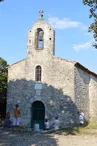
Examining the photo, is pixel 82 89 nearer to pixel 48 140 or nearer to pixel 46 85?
pixel 46 85

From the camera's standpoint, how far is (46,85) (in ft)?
75.1

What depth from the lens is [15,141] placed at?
15766 millimetres

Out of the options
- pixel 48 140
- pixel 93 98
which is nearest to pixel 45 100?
pixel 93 98

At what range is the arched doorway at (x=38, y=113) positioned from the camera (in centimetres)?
2264

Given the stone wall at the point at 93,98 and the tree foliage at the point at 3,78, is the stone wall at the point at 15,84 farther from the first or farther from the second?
the stone wall at the point at 93,98

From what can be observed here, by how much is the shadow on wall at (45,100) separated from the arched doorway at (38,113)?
0.34m

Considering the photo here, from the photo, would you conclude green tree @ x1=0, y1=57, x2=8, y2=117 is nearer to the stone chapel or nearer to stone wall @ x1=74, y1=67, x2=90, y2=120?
the stone chapel

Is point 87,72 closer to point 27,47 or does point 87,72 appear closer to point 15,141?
point 27,47

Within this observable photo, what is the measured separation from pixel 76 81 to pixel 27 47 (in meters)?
5.34

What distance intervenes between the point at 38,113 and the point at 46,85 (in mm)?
2442

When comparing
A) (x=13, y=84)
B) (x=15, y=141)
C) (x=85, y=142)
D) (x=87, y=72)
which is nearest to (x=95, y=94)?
(x=87, y=72)

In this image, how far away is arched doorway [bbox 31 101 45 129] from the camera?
2264 centimetres

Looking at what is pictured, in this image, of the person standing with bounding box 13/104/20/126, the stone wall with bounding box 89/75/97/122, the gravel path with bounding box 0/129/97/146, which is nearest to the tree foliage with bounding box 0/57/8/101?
the person standing with bounding box 13/104/20/126

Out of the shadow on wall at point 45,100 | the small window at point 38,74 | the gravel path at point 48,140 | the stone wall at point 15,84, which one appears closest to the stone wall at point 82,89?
the shadow on wall at point 45,100
